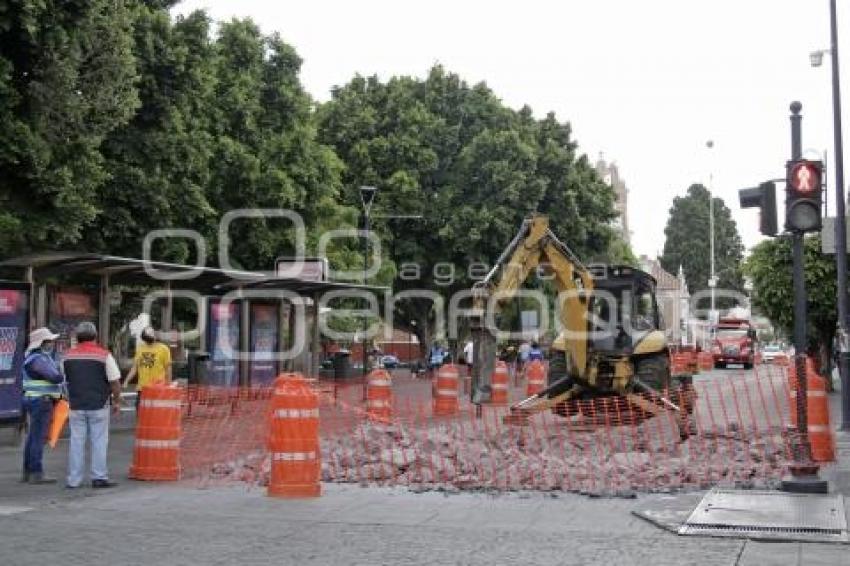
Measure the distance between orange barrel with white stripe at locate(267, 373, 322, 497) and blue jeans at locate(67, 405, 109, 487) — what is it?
2116 millimetres

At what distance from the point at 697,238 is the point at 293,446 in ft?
343

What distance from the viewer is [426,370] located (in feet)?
140

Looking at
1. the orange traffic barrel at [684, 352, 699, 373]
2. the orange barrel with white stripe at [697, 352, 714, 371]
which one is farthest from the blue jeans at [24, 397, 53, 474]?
the orange barrel with white stripe at [697, 352, 714, 371]

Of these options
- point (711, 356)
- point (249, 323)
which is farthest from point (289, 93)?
point (711, 356)

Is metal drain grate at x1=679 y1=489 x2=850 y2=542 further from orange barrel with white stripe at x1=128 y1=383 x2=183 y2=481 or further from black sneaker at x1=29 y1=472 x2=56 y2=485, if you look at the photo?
black sneaker at x1=29 y1=472 x2=56 y2=485

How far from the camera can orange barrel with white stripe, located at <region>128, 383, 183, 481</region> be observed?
11.4 m

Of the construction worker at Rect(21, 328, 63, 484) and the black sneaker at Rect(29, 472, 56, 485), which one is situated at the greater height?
the construction worker at Rect(21, 328, 63, 484)

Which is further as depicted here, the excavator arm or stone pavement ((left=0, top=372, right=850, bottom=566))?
the excavator arm

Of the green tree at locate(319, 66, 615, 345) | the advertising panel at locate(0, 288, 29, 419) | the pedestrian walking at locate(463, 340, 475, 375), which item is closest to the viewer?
the pedestrian walking at locate(463, 340, 475, 375)

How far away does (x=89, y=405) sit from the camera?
1115cm

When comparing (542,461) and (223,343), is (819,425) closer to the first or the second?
(542,461)

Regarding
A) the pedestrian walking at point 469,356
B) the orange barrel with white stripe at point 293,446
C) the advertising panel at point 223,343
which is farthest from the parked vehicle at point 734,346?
the orange barrel with white stripe at point 293,446

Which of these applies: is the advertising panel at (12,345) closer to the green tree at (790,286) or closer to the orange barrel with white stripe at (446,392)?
the orange barrel with white stripe at (446,392)

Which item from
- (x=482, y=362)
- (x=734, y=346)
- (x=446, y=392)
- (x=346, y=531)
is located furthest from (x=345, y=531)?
(x=734, y=346)
